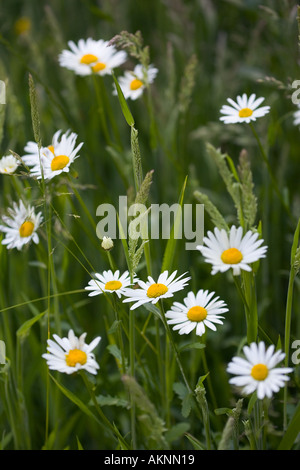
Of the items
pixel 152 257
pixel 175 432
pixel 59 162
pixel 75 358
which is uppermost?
pixel 59 162

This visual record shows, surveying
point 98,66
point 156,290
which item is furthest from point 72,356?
point 98,66

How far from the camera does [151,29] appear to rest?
73.3 inches

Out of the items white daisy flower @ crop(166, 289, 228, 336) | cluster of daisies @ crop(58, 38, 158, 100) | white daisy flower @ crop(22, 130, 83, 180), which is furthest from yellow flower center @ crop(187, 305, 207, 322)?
cluster of daisies @ crop(58, 38, 158, 100)

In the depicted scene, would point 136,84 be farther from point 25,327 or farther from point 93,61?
point 25,327

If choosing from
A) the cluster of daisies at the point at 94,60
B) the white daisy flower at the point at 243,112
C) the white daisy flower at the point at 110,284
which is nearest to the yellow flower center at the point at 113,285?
the white daisy flower at the point at 110,284

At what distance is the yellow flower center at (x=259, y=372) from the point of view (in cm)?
53

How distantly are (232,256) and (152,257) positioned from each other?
0.33 meters

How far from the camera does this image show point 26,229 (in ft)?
2.49

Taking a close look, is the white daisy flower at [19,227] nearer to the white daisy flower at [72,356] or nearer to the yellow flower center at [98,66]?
the white daisy flower at [72,356]

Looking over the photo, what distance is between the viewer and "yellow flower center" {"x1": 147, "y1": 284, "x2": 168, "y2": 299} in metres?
0.63

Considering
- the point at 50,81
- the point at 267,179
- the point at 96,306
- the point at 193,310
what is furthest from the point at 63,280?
the point at 50,81

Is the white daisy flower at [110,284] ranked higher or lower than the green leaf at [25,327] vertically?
higher

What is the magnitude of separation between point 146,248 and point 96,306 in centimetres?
38
